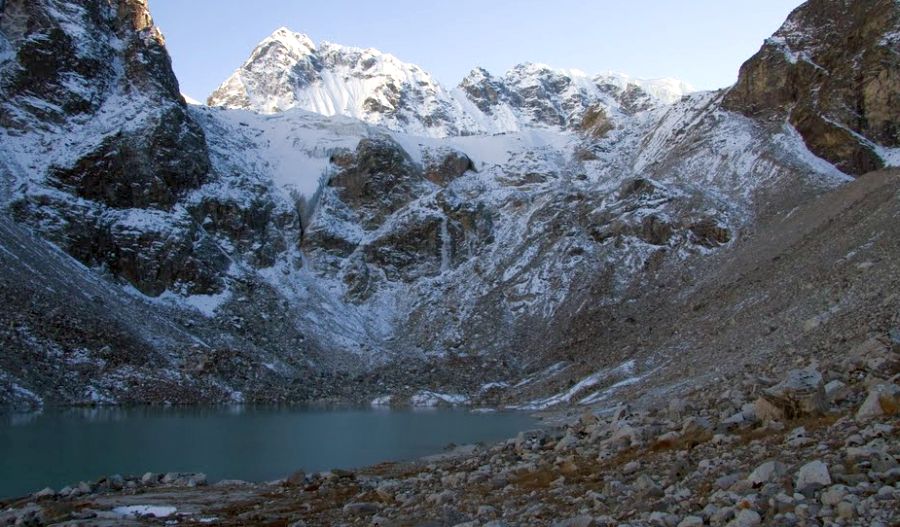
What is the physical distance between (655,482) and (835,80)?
11153 cm

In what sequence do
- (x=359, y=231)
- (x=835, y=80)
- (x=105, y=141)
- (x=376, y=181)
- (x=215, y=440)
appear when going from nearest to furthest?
(x=215, y=440) < (x=835, y=80) < (x=105, y=141) < (x=359, y=231) < (x=376, y=181)

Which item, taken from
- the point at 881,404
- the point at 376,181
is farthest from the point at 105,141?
the point at 881,404

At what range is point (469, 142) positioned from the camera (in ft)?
595

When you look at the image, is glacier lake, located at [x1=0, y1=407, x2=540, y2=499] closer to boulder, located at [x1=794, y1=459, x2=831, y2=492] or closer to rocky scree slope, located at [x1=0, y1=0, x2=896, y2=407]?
rocky scree slope, located at [x1=0, y1=0, x2=896, y2=407]

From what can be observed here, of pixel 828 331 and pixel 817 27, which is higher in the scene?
pixel 817 27

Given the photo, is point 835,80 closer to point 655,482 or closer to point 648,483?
point 655,482

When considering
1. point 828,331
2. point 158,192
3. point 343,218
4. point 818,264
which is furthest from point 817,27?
point 158,192

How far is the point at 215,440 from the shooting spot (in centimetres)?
5200

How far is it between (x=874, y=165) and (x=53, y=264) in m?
→ 110

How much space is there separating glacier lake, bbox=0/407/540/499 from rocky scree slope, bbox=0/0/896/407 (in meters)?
12.5

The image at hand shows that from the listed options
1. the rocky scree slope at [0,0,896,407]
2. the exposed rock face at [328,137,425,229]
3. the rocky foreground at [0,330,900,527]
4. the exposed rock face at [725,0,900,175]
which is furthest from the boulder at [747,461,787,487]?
the exposed rock face at [328,137,425,229]

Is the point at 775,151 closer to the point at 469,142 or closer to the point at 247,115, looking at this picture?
the point at 469,142

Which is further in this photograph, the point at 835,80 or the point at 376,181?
the point at 376,181

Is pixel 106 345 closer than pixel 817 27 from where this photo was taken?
Yes
